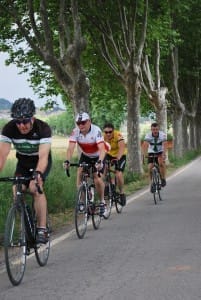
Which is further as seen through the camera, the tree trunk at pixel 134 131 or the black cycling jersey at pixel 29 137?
the tree trunk at pixel 134 131

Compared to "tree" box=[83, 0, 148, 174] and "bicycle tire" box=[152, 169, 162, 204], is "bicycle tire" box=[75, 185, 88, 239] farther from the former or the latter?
"tree" box=[83, 0, 148, 174]

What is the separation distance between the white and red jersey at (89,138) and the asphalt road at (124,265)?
56.2 inches

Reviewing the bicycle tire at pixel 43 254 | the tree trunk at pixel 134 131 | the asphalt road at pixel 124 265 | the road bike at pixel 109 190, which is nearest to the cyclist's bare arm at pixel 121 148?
the road bike at pixel 109 190

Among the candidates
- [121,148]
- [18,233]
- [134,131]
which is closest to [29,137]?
[18,233]

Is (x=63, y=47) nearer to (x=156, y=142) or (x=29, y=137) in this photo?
(x=156, y=142)

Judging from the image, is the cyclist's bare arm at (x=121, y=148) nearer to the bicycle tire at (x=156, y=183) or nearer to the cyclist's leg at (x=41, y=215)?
the bicycle tire at (x=156, y=183)

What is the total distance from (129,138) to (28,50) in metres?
6.01

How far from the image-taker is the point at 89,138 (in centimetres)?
1026

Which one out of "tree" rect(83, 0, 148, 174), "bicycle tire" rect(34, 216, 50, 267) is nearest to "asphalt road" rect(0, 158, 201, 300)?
"bicycle tire" rect(34, 216, 50, 267)

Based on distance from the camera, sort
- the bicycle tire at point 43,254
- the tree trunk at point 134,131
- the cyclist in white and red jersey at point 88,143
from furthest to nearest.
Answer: the tree trunk at point 134,131 < the cyclist in white and red jersey at point 88,143 < the bicycle tire at point 43,254

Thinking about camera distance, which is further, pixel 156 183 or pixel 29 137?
pixel 156 183

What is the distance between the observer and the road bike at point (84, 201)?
955 cm

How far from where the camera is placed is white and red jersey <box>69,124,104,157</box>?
1018 cm

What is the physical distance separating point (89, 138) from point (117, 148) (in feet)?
9.20
